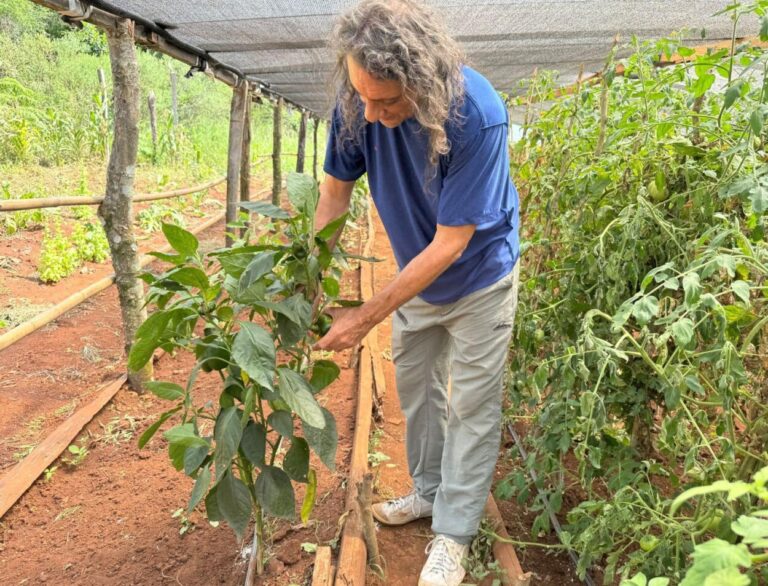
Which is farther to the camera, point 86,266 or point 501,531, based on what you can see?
point 86,266

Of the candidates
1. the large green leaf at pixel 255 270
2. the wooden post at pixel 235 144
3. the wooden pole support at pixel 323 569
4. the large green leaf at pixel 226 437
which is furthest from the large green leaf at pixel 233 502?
the wooden post at pixel 235 144

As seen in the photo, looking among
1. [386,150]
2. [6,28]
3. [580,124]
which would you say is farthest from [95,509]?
[6,28]

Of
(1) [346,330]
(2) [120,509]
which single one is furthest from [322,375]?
(2) [120,509]

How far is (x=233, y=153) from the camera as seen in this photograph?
208 inches

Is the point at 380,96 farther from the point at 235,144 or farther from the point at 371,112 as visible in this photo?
the point at 235,144

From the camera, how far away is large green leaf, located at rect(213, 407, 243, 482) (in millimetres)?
1515

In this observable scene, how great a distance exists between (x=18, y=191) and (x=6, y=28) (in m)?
9.80

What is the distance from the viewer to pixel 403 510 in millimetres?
2443

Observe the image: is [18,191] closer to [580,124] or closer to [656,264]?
[580,124]

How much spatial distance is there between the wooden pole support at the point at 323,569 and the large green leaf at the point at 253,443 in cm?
49

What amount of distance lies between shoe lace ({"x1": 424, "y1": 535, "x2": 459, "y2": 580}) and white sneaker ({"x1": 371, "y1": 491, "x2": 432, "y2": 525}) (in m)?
0.30

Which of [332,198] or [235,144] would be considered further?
[235,144]

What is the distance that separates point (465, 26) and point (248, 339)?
291 cm

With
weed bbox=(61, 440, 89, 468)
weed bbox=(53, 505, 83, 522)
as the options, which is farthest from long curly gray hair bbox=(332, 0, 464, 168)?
weed bbox=(61, 440, 89, 468)
